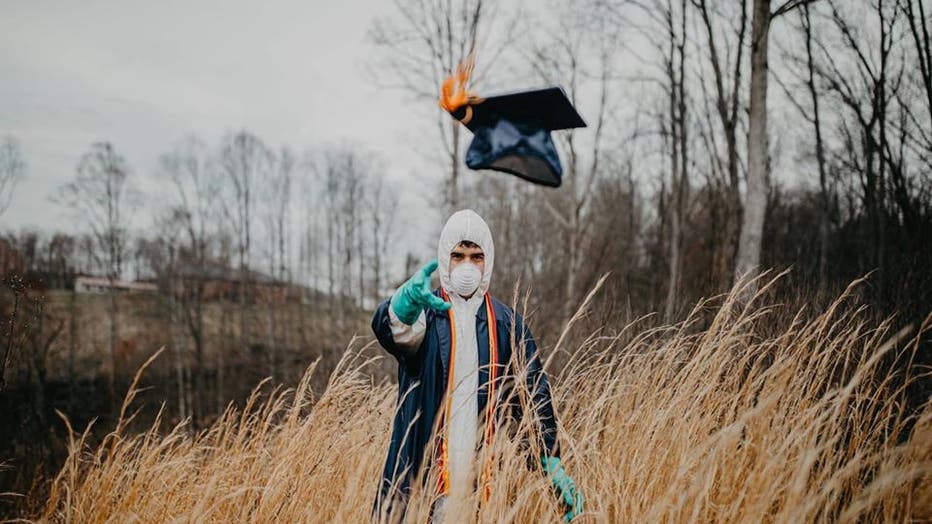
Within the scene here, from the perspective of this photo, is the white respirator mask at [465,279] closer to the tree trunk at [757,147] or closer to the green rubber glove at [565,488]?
the green rubber glove at [565,488]

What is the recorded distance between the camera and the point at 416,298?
1688 mm

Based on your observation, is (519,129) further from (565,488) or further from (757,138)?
(757,138)

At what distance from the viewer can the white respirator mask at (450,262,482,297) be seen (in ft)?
6.39

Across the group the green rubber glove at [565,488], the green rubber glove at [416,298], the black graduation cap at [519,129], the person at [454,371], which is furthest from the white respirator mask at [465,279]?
the green rubber glove at [565,488]

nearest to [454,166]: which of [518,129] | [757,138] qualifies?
[757,138]

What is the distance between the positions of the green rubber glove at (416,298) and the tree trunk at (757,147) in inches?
189

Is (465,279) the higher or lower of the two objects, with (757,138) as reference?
lower

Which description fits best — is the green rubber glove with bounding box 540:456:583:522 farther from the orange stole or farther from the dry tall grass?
the orange stole

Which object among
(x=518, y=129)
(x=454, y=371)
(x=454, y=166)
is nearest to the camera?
(x=454, y=371)

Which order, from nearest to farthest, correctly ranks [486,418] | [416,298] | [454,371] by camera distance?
1. [416,298]
2. [486,418]
3. [454,371]

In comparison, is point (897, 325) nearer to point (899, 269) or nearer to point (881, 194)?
point (899, 269)

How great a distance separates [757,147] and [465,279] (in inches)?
201

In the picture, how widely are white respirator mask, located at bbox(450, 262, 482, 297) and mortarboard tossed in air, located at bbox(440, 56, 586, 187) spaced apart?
398mm

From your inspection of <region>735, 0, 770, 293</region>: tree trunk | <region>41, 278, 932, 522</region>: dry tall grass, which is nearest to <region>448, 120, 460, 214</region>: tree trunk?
<region>735, 0, 770, 293</region>: tree trunk
